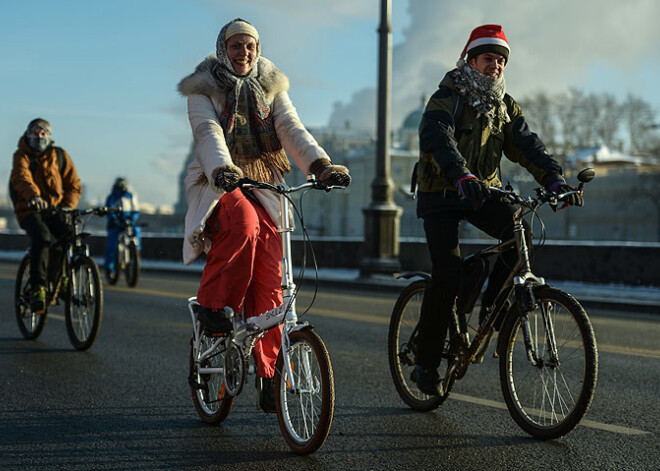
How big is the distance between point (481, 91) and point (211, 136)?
130 cm

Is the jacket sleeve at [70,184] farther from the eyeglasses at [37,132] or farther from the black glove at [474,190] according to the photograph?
the black glove at [474,190]

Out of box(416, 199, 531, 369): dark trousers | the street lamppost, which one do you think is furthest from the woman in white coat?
the street lamppost

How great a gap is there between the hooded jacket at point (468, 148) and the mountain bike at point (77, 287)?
10.4ft

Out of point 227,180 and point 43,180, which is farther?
point 43,180

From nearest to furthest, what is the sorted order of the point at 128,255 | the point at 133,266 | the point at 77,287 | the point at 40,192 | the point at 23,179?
the point at 77,287, the point at 23,179, the point at 40,192, the point at 133,266, the point at 128,255

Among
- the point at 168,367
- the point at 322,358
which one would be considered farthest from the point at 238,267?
the point at 168,367

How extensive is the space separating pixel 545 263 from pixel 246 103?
36.1 ft

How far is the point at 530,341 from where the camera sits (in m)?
4.23

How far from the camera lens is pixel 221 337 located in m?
4.39

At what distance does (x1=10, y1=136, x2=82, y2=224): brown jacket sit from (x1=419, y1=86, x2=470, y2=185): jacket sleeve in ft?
12.9

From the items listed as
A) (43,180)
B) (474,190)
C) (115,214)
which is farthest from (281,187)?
(115,214)

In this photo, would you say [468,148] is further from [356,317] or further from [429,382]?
[356,317]

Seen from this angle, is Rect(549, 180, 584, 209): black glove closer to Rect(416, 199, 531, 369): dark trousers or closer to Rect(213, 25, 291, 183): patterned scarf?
Rect(416, 199, 531, 369): dark trousers

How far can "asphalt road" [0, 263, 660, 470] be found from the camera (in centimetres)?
396
